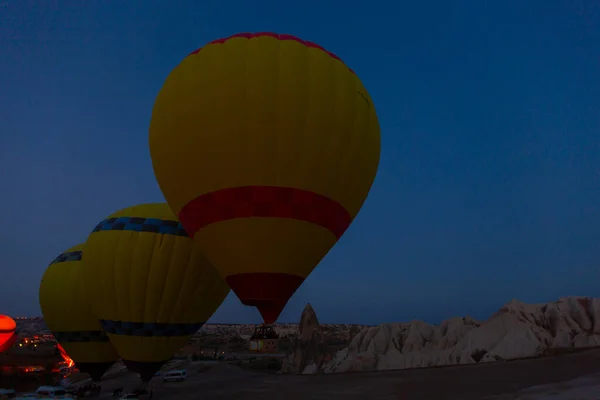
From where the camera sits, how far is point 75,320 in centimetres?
2252

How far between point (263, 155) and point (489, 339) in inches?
1612

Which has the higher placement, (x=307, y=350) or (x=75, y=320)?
(x=75, y=320)

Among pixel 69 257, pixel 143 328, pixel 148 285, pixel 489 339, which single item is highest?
pixel 69 257

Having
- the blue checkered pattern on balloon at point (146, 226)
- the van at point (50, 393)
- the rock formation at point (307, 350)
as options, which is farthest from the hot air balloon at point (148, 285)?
the rock formation at point (307, 350)

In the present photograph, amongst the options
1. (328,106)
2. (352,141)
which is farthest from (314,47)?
(352,141)

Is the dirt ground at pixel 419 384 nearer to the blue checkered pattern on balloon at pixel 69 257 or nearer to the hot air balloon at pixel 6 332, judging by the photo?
the blue checkered pattern on balloon at pixel 69 257

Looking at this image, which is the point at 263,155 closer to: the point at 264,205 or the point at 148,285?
the point at 264,205

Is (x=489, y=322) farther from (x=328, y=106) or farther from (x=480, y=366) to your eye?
(x=328, y=106)

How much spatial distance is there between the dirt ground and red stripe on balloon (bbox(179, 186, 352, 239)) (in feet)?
39.4

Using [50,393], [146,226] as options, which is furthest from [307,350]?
[146,226]

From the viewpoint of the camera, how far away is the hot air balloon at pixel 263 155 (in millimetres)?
10461

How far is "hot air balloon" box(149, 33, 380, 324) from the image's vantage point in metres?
10.5

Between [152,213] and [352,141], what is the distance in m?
10.9

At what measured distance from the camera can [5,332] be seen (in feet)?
126
